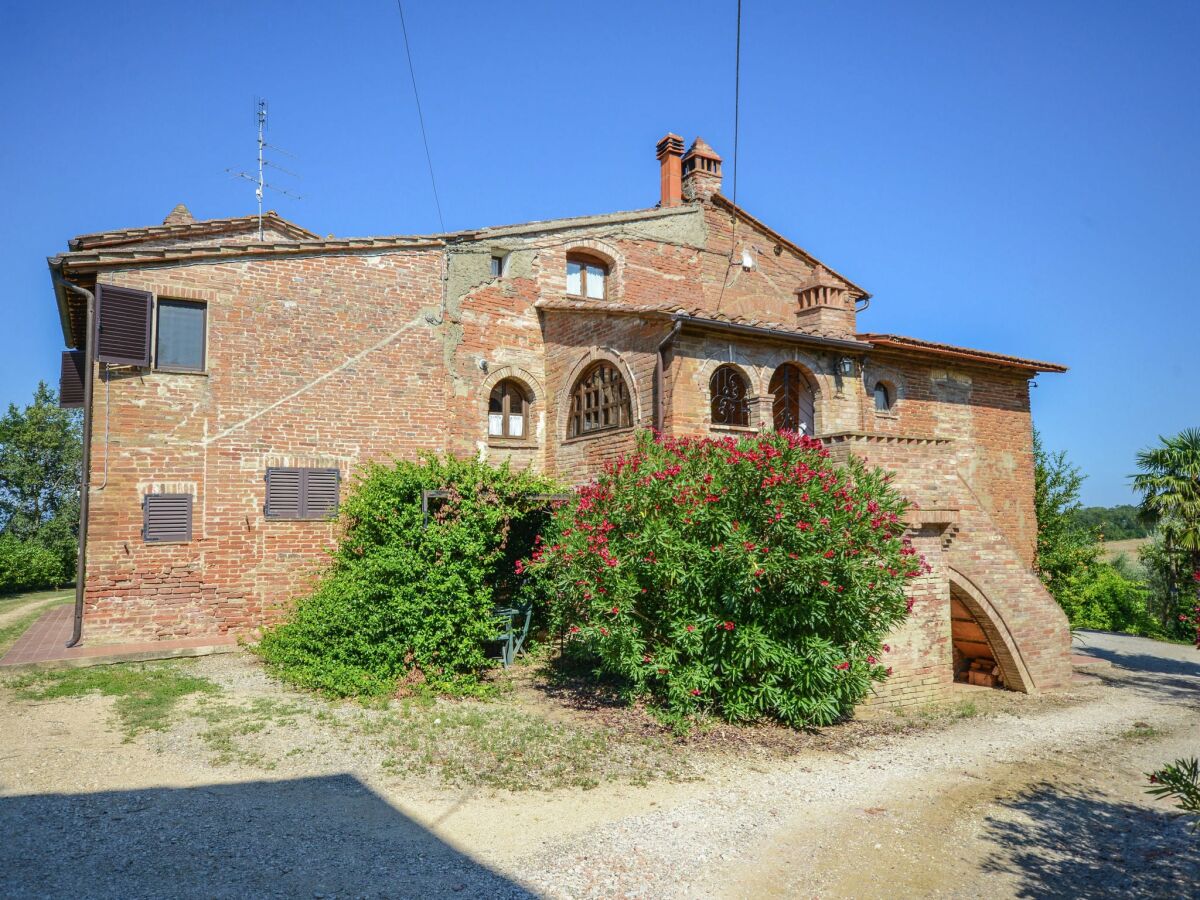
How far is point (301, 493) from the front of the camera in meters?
12.2

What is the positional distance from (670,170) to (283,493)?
11872 mm

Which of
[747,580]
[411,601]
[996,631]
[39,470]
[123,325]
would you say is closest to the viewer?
[747,580]

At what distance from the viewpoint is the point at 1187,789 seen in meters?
3.83

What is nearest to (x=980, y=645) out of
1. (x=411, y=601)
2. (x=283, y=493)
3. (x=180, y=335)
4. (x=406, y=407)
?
(x=411, y=601)

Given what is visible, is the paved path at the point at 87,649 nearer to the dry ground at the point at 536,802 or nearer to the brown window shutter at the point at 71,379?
the dry ground at the point at 536,802

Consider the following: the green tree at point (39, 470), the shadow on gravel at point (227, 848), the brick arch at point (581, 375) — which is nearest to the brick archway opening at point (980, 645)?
the brick arch at point (581, 375)

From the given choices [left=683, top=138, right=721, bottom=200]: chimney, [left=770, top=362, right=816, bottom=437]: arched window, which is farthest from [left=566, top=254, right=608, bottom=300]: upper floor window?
[left=770, top=362, right=816, bottom=437]: arched window

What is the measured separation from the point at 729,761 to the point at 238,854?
4.57 meters

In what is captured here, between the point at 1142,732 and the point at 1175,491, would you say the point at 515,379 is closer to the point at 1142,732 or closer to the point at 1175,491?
the point at 1142,732

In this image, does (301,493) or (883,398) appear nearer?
(301,493)

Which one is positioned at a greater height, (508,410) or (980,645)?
(508,410)

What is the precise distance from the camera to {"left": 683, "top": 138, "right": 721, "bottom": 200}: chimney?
56.3 ft

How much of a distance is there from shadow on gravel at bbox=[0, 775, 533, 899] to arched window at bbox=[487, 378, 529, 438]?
29.2 feet

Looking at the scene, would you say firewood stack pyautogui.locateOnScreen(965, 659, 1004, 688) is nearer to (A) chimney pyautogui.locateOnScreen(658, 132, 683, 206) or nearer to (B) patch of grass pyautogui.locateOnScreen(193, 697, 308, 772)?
(B) patch of grass pyautogui.locateOnScreen(193, 697, 308, 772)
